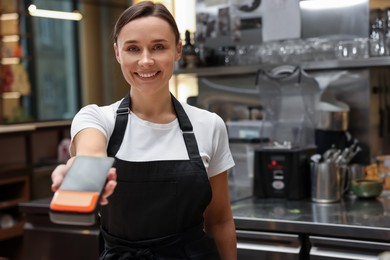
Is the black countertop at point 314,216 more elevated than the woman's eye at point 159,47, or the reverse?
the woman's eye at point 159,47

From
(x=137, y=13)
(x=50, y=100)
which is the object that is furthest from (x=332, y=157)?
(x=50, y=100)

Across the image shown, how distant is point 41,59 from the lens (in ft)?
27.7

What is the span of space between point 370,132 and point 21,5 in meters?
5.09

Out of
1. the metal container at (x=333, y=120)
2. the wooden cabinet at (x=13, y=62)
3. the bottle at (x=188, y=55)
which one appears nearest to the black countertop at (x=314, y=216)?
the metal container at (x=333, y=120)

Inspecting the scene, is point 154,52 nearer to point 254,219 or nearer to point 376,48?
point 254,219

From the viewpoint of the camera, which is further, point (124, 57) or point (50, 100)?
point (50, 100)

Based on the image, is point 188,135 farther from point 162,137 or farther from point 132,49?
point 132,49

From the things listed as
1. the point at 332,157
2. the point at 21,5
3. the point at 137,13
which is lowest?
the point at 332,157

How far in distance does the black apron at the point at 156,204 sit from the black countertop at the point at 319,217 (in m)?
0.99

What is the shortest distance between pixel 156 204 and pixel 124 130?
219mm

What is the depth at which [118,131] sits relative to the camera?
158 centimetres

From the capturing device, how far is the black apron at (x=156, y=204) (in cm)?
157

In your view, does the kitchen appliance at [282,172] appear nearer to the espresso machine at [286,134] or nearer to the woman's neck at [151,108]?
the espresso machine at [286,134]

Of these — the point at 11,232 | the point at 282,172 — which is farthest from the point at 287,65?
the point at 11,232
